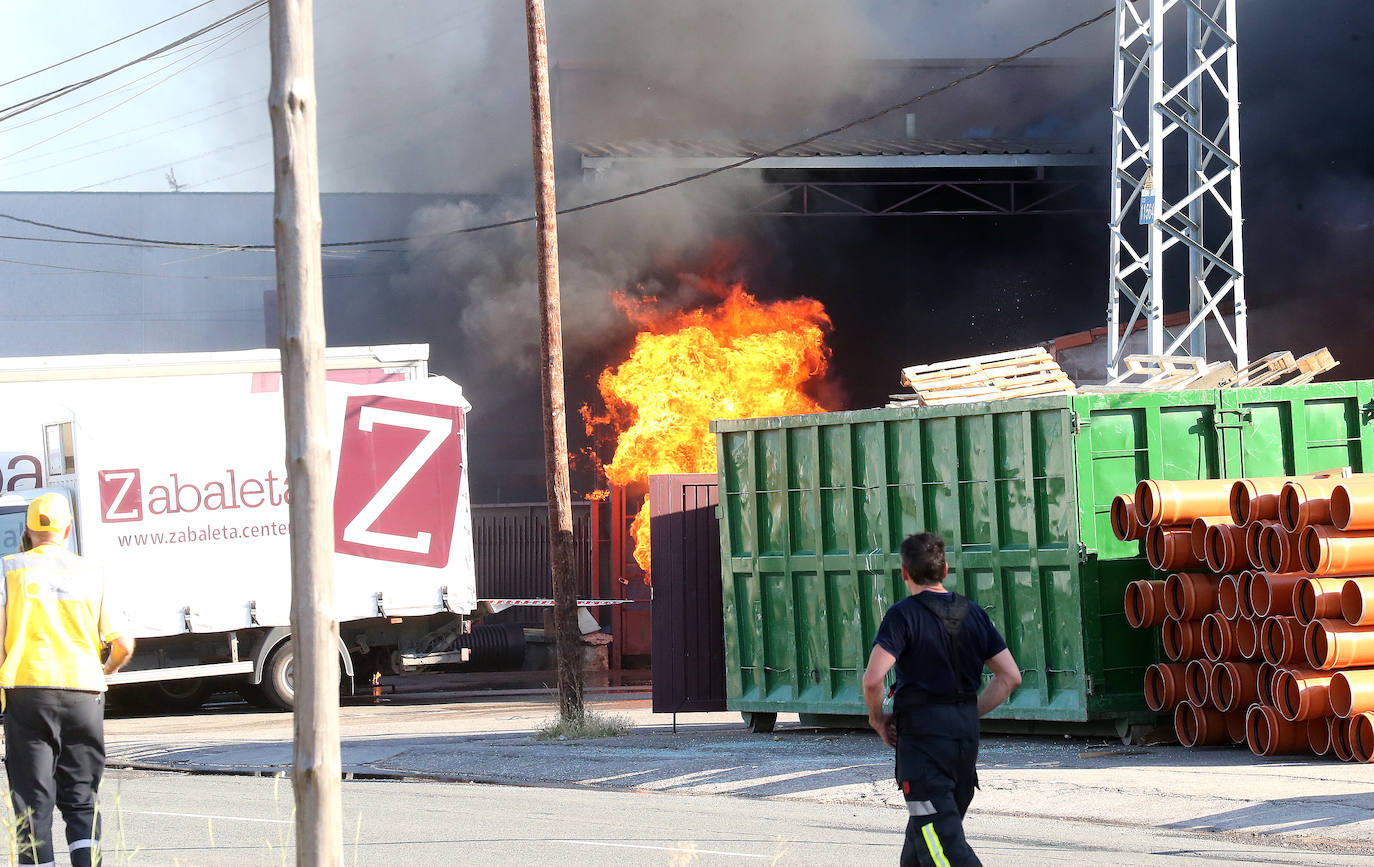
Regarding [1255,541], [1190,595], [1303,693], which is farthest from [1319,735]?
[1255,541]

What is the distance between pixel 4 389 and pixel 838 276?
55.7ft

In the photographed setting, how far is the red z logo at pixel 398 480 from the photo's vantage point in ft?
53.6

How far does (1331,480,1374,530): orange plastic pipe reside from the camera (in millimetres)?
9445

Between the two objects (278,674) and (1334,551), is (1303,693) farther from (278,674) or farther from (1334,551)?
(278,674)

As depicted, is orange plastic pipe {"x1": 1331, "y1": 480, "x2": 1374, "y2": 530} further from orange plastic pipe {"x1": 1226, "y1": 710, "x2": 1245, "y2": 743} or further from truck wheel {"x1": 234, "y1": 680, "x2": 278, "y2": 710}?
truck wheel {"x1": 234, "y1": 680, "x2": 278, "y2": 710}

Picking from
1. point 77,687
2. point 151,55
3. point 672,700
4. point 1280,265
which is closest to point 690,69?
point 151,55

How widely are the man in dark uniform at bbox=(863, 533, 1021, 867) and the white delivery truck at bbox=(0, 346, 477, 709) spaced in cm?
1079

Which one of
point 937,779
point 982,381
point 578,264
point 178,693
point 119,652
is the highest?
point 578,264

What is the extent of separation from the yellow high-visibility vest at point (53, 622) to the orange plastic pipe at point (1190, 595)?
23.0 feet

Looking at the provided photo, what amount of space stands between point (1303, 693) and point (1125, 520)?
1671mm

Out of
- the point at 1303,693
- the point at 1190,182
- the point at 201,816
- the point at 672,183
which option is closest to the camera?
the point at 201,816

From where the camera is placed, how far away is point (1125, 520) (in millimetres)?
10586

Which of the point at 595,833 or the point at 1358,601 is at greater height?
the point at 1358,601

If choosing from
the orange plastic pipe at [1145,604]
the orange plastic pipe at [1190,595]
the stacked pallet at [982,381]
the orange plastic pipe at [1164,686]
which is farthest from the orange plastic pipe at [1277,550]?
the stacked pallet at [982,381]
